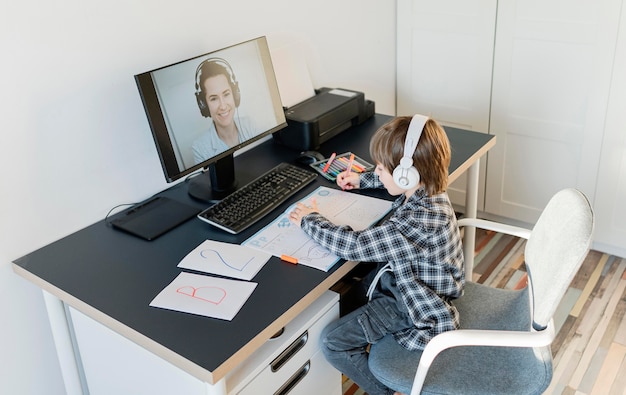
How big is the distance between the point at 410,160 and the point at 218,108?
60 cm

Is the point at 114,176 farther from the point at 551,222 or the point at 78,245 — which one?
the point at 551,222

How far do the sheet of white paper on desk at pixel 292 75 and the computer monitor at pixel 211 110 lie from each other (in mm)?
246

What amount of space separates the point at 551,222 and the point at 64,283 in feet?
3.92

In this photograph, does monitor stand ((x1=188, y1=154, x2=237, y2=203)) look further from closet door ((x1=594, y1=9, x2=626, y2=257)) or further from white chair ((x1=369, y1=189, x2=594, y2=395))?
closet door ((x1=594, y1=9, x2=626, y2=257))

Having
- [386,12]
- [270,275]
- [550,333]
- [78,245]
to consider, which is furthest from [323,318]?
[386,12]

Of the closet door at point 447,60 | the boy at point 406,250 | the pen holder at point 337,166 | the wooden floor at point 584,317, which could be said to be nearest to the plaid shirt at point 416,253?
the boy at point 406,250

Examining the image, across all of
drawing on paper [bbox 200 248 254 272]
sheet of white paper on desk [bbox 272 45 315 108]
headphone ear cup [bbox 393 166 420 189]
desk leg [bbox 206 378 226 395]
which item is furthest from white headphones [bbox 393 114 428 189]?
sheet of white paper on desk [bbox 272 45 315 108]

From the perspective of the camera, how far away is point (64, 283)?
1601 mm

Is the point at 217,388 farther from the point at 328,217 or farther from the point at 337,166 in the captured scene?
the point at 337,166

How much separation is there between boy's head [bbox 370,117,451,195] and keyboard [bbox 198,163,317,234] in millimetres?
354

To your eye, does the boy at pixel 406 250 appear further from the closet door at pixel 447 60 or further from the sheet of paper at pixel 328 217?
the closet door at pixel 447 60

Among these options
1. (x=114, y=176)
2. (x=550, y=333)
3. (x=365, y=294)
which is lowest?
(x=365, y=294)

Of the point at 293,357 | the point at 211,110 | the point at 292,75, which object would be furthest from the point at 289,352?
the point at 292,75

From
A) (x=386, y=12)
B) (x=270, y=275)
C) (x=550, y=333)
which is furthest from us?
(x=386, y=12)
